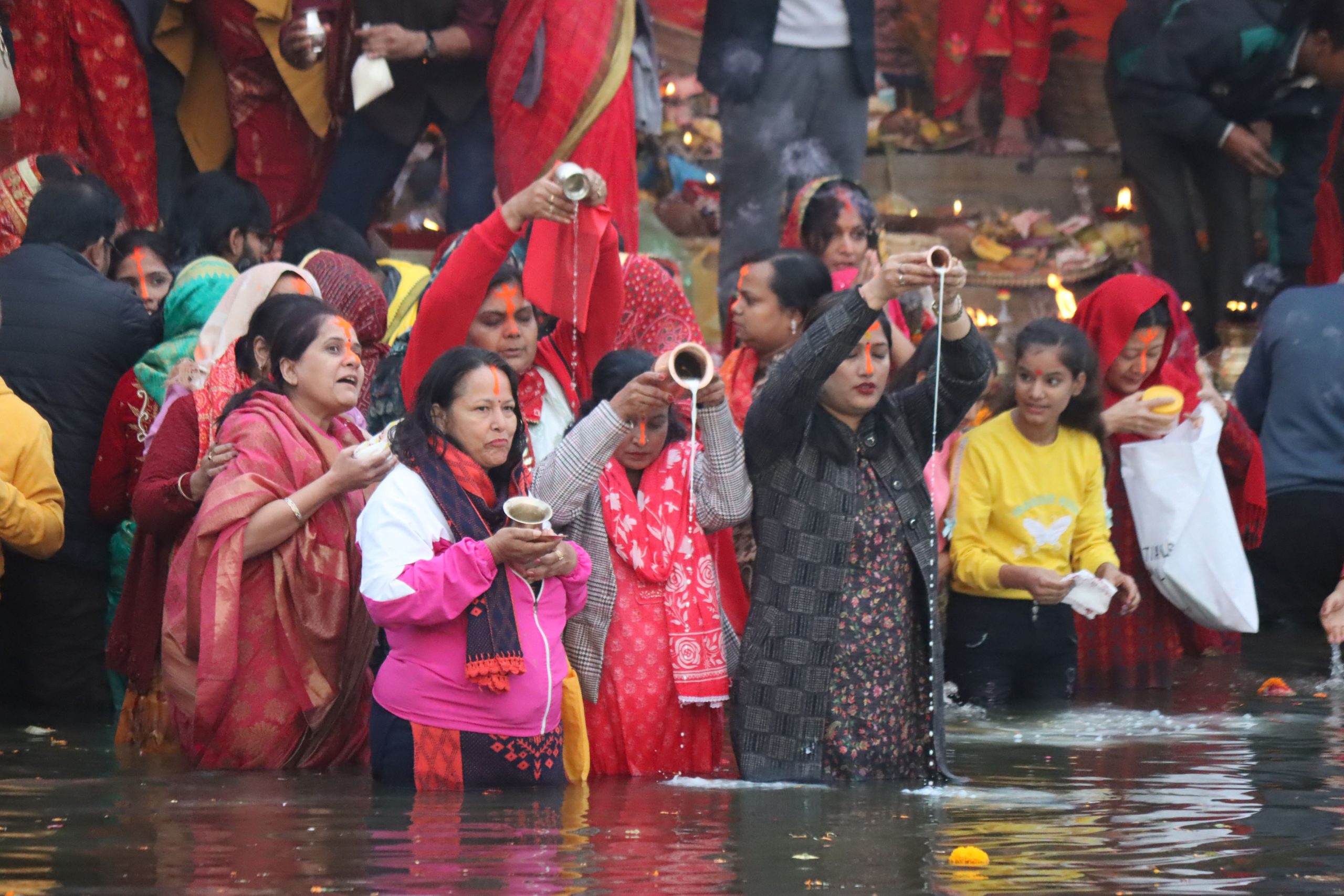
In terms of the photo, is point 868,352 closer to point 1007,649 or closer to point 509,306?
point 509,306

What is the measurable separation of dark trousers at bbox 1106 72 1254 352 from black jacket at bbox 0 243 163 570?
5.69 metres

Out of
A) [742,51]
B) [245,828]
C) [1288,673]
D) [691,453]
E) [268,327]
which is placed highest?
[742,51]

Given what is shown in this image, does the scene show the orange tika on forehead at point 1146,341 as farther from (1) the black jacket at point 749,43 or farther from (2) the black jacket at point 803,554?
(1) the black jacket at point 749,43

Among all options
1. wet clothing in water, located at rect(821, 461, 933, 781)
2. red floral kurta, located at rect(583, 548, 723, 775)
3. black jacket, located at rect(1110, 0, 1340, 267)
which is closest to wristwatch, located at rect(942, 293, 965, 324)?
wet clothing in water, located at rect(821, 461, 933, 781)

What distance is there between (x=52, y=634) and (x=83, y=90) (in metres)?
2.91

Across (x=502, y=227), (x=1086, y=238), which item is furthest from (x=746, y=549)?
(x=1086, y=238)

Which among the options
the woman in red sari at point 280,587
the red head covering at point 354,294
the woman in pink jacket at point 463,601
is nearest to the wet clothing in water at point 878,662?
the woman in pink jacket at point 463,601

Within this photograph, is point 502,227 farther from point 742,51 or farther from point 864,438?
point 742,51

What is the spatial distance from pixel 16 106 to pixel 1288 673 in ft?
18.7

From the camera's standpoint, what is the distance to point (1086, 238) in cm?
1078

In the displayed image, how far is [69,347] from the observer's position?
636 centimetres

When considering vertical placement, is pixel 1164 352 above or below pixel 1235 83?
below

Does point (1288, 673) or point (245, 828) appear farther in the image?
point (1288, 673)

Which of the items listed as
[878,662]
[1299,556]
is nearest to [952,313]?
[878,662]
